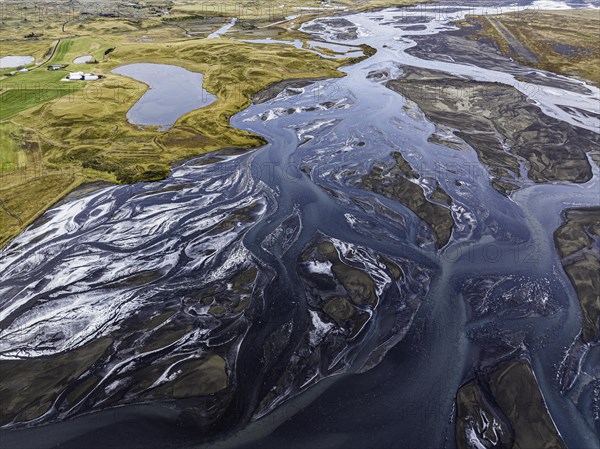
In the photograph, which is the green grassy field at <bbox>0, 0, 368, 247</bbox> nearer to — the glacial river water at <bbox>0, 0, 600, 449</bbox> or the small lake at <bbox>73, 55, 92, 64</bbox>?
the small lake at <bbox>73, 55, 92, 64</bbox>

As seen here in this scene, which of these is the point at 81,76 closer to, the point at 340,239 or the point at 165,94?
the point at 165,94

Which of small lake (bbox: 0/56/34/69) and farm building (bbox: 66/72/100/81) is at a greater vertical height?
small lake (bbox: 0/56/34/69)

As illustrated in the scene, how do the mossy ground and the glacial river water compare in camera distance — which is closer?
the glacial river water

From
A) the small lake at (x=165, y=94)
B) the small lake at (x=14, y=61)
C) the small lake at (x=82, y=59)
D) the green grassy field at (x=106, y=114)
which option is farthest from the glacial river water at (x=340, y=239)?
the small lake at (x=14, y=61)

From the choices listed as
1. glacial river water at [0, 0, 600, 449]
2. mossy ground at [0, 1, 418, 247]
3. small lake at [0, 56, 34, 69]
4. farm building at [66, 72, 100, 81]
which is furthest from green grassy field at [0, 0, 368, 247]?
glacial river water at [0, 0, 600, 449]

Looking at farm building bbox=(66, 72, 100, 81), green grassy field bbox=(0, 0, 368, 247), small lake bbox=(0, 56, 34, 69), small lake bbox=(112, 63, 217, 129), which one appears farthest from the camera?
small lake bbox=(0, 56, 34, 69)

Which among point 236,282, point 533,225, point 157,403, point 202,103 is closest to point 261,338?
point 236,282

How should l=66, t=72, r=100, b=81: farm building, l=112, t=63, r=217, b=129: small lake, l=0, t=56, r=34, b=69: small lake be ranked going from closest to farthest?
l=112, t=63, r=217, b=129: small lake
l=66, t=72, r=100, b=81: farm building
l=0, t=56, r=34, b=69: small lake

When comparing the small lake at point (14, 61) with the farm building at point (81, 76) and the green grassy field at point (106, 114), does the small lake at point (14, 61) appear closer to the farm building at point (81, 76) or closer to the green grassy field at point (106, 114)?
the green grassy field at point (106, 114)
